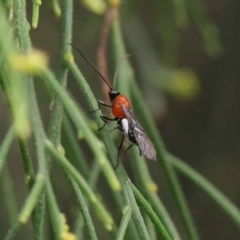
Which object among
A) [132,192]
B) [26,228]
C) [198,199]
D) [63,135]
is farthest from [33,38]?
[132,192]

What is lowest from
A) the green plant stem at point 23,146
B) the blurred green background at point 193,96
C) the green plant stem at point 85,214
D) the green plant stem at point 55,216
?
the green plant stem at point 55,216

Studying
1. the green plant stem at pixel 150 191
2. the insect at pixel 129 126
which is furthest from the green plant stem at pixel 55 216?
the green plant stem at pixel 150 191

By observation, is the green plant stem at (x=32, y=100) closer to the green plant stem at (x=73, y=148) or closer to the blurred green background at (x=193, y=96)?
the green plant stem at (x=73, y=148)

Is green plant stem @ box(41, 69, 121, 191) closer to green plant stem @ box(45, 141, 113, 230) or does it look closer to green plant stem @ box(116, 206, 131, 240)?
green plant stem @ box(45, 141, 113, 230)

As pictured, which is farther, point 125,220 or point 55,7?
point 55,7

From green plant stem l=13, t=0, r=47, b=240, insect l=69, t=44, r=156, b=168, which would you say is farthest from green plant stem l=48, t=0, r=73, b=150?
green plant stem l=13, t=0, r=47, b=240

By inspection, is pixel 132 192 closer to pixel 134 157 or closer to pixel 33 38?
pixel 134 157

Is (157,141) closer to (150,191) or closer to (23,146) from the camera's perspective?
(150,191)

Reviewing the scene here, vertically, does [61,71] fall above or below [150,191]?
above

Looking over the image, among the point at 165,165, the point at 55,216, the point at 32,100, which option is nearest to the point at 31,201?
the point at 55,216
